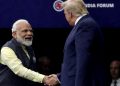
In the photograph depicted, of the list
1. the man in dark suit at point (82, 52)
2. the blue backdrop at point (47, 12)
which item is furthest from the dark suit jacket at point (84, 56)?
the blue backdrop at point (47, 12)

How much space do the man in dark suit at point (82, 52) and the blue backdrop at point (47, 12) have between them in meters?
2.37

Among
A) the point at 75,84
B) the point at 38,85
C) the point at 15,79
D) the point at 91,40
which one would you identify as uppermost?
the point at 91,40

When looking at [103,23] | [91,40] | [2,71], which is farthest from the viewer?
[103,23]

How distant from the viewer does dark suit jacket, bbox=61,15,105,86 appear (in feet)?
18.1

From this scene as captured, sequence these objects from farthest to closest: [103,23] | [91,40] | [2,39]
→ [2,39]
[103,23]
[91,40]

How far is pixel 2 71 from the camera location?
7000mm

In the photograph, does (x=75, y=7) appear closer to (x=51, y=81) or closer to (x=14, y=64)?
(x=14, y=64)

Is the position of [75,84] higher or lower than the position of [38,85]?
higher

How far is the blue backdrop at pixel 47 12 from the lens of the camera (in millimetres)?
8148

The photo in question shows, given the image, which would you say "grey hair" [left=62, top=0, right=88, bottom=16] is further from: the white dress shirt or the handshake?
the handshake

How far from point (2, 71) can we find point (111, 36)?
102 inches

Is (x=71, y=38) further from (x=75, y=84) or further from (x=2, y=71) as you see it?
(x=2, y=71)

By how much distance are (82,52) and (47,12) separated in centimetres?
277

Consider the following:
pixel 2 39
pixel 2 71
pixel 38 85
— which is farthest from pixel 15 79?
pixel 2 39
